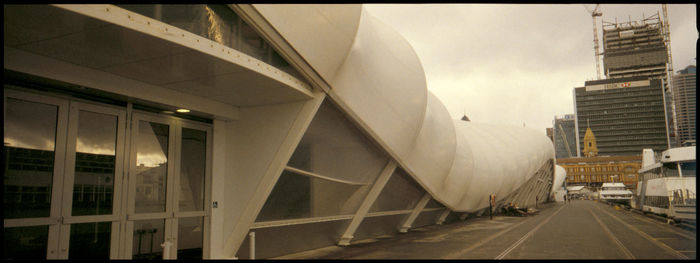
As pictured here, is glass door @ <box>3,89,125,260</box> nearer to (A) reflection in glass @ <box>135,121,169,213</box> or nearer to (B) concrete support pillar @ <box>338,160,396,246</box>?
(A) reflection in glass @ <box>135,121,169,213</box>

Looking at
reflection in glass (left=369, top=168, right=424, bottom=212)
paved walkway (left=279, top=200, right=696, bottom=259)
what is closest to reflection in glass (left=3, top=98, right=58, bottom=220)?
paved walkway (left=279, top=200, right=696, bottom=259)

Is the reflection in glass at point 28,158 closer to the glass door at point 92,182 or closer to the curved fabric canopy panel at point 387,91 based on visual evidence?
the glass door at point 92,182

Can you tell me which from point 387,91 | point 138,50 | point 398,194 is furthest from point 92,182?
point 398,194

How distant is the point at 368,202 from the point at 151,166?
21.2 feet

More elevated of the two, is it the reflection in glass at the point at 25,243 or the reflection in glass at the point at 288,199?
the reflection in glass at the point at 288,199

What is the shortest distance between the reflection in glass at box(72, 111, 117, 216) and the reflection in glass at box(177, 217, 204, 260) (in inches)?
68.8

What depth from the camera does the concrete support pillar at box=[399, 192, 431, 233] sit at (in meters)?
17.4

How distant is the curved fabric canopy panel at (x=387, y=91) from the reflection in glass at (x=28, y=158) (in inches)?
145

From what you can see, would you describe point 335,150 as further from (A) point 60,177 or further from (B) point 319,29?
(A) point 60,177

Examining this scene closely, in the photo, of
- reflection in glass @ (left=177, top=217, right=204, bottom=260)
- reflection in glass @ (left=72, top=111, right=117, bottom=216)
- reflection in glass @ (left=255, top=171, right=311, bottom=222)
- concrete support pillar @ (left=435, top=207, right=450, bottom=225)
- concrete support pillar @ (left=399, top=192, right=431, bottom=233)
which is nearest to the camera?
reflection in glass @ (left=72, top=111, right=117, bottom=216)

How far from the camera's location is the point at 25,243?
686 cm

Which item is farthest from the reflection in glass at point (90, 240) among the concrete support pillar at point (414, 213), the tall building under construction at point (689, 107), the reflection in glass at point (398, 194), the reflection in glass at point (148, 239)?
the concrete support pillar at point (414, 213)

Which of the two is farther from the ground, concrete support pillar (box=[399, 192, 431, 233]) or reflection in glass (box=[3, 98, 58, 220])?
reflection in glass (box=[3, 98, 58, 220])

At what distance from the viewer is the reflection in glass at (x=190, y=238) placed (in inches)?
375
